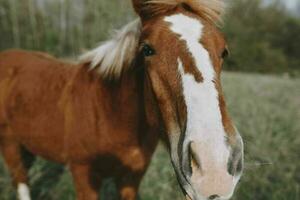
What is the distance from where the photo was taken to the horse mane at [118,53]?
2697 mm

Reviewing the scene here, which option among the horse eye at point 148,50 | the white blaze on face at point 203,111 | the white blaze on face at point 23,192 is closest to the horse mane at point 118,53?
the horse eye at point 148,50

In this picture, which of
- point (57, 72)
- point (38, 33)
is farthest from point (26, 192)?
point (38, 33)

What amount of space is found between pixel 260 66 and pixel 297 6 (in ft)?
342

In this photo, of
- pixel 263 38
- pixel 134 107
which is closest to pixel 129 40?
pixel 134 107

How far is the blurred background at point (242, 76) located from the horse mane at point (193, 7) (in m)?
0.45

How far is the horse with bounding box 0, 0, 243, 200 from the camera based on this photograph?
69.3 inches

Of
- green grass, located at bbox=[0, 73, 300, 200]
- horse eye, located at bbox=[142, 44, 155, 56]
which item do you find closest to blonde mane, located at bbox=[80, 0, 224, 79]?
horse eye, located at bbox=[142, 44, 155, 56]

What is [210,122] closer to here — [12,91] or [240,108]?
[12,91]

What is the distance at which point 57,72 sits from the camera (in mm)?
3699

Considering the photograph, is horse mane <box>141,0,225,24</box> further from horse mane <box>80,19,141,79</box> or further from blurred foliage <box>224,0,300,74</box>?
blurred foliage <box>224,0,300,74</box>

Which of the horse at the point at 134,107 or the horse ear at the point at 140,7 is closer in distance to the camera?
the horse at the point at 134,107

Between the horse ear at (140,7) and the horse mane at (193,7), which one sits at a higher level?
the horse mane at (193,7)

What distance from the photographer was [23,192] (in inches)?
160

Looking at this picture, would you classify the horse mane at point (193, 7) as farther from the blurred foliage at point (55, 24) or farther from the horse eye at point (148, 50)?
the blurred foliage at point (55, 24)
